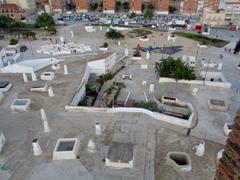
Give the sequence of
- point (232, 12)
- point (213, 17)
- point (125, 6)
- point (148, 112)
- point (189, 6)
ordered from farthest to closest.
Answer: point (125, 6) < point (189, 6) < point (232, 12) < point (213, 17) < point (148, 112)

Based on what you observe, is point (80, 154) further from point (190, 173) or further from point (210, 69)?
point (210, 69)

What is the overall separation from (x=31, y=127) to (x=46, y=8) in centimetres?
8267

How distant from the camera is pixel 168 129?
22875 millimetres

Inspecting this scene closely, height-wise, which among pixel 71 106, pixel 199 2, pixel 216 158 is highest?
pixel 199 2

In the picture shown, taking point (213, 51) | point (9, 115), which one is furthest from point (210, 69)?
point (9, 115)

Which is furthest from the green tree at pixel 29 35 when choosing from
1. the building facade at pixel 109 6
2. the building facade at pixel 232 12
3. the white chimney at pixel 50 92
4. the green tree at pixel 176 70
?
the building facade at pixel 232 12

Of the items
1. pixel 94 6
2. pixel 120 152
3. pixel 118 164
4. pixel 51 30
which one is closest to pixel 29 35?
pixel 51 30

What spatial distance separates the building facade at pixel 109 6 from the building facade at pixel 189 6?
27363 mm

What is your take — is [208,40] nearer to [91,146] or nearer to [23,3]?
[91,146]

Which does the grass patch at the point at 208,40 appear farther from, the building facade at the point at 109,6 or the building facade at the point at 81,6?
the building facade at the point at 81,6

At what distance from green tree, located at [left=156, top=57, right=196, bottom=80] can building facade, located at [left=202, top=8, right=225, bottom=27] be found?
50.4 metres

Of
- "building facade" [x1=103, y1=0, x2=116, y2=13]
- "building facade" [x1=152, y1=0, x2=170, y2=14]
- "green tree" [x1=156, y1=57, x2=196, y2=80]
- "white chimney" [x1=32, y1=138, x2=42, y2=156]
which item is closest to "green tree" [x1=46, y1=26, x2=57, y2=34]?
"green tree" [x1=156, y1=57, x2=196, y2=80]

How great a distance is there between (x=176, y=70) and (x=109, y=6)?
227 feet

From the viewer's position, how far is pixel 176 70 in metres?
31.6
